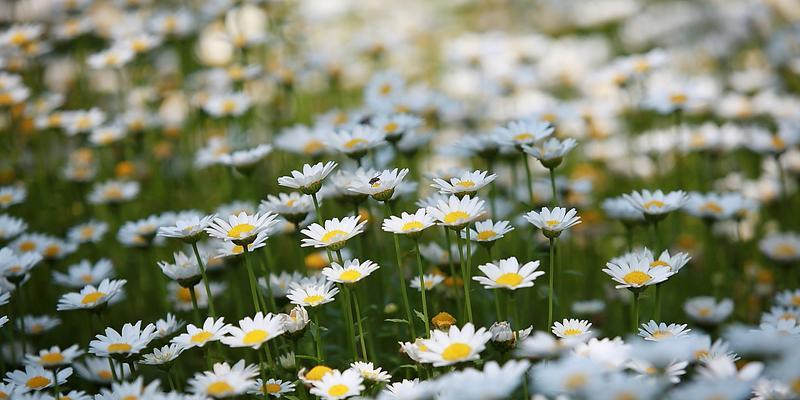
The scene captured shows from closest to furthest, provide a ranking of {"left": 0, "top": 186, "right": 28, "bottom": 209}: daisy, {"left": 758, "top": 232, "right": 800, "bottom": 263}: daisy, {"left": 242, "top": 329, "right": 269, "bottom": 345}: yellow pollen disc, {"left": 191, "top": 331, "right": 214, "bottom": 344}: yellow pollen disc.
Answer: {"left": 242, "top": 329, "right": 269, "bottom": 345}: yellow pollen disc < {"left": 191, "top": 331, "right": 214, "bottom": 344}: yellow pollen disc < {"left": 0, "top": 186, "right": 28, "bottom": 209}: daisy < {"left": 758, "top": 232, "right": 800, "bottom": 263}: daisy

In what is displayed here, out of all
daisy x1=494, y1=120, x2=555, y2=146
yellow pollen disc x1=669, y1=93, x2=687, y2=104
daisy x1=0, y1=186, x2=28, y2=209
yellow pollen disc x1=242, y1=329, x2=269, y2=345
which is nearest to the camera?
yellow pollen disc x1=242, y1=329, x2=269, y2=345

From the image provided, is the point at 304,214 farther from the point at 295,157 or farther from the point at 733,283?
the point at 733,283

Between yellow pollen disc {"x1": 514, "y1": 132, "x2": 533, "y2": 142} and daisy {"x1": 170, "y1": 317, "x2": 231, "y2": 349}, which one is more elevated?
yellow pollen disc {"x1": 514, "y1": 132, "x2": 533, "y2": 142}

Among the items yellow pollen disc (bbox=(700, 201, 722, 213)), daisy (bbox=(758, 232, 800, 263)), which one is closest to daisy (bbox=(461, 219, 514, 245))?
yellow pollen disc (bbox=(700, 201, 722, 213))

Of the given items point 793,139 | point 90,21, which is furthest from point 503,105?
point 90,21

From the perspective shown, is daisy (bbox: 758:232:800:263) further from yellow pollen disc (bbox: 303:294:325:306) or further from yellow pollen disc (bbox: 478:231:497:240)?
yellow pollen disc (bbox: 303:294:325:306)

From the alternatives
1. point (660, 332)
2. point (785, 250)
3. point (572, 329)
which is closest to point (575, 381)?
point (572, 329)

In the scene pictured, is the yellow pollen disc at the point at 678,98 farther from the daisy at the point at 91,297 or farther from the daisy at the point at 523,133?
the daisy at the point at 91,297

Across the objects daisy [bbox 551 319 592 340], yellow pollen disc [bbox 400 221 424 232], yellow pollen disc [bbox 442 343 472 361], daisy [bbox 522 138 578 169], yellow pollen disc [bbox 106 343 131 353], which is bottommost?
daisy [bbox 551 319 592 340]
